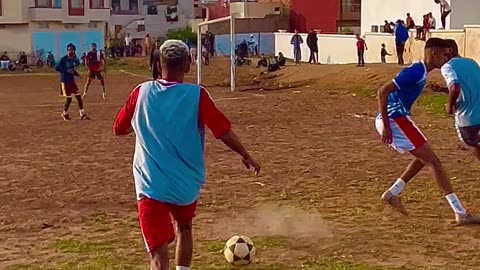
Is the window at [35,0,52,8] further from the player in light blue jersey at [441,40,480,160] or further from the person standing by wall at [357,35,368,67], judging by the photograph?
the player in light blue jersey at [441,40,480,160]

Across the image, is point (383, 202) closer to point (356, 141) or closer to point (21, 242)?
point (21, 242)

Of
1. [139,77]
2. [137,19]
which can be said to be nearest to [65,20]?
[137,19]

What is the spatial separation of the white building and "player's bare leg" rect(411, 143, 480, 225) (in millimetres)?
26482

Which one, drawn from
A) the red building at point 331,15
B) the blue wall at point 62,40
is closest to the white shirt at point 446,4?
the red building at point 331,15

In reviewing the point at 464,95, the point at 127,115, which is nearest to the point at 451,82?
the point at 464,95

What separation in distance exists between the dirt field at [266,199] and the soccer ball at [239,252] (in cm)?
10

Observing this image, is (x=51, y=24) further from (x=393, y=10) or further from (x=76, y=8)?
(x=393, y=10)

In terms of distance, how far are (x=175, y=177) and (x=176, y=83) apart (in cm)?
59

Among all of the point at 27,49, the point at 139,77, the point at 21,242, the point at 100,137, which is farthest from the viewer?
the point at 27,49

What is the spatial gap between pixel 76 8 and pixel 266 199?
2122 inches

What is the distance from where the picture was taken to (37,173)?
1250 centimetres

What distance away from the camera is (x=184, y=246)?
6082 millimetres

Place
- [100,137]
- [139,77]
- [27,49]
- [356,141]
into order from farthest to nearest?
[27,49] < [139,77] < [100,137] < [356,141]

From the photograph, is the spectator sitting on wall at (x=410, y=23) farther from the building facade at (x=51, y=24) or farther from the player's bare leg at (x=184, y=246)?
the building facade at (x=51, y=24)
